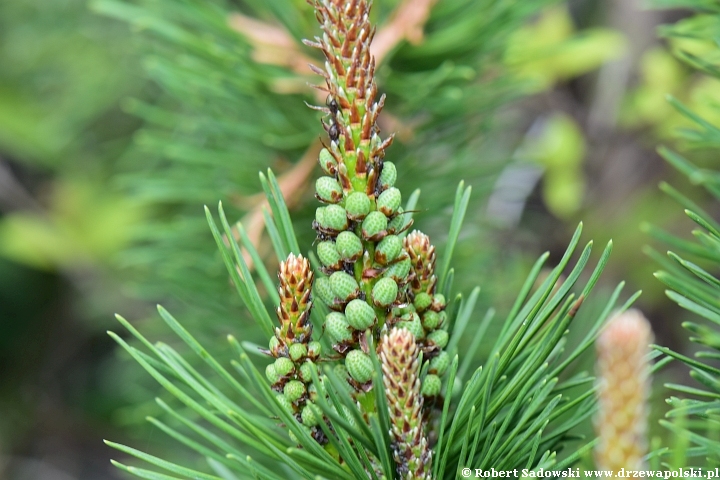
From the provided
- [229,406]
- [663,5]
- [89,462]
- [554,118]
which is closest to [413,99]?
[663,5]

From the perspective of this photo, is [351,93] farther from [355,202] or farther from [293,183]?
[293,183]

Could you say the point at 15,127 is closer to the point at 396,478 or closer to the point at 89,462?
the point at 89,462

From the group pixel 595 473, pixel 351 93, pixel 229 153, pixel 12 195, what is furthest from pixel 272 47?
pixel 12 195

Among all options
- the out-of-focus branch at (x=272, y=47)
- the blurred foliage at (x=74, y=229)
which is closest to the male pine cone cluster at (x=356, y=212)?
the out-of-focus branch at (x=272, y=47)

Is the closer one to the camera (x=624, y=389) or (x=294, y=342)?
(x=624, y=389)

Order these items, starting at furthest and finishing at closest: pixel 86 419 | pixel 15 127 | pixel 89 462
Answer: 1. pixel 89 462
2. pixel 86 419
3. pixel 15 127

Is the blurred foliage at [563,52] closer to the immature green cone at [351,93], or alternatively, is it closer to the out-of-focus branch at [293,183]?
the out-of-focus branch at [293,183]
